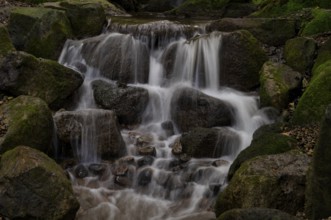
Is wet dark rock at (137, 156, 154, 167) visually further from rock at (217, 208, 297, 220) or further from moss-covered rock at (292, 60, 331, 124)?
rock at (217, 208, 297, 220)

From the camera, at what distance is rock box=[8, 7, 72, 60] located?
15.7 m

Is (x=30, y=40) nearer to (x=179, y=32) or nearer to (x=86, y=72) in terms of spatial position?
(x=86, y=72)

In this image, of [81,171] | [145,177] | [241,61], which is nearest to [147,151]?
[145,177]

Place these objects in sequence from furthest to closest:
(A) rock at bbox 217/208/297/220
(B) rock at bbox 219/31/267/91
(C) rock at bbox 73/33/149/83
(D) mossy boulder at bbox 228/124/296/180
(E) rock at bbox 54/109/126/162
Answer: (C) rock at bbox 73/33/149/83 < (B) rock at bbox 219/31/267/91 < (E) rock at bbox 54/109/126/162 < (D) mossy boulder at bbox 228/124/296/180 < (A) rock at bbox 217/208/297/220

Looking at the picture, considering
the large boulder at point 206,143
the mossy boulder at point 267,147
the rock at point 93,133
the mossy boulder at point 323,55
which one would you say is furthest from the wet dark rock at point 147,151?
the mossy boulder at point 323,55

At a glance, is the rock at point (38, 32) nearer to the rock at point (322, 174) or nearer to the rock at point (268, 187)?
the rock at point (268, 187)

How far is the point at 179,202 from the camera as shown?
32.5ft

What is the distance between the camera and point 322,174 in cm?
679

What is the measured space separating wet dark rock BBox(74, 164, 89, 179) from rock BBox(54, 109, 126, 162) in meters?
0.39

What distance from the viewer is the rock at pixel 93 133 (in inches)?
455

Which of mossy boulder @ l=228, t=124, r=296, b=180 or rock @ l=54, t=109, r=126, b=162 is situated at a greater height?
mossy boulder @ l=228, t=124, r=296, b=180

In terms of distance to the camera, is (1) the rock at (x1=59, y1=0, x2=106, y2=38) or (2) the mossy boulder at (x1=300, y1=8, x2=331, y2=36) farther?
(1) the rock at (x1=59, y1=0, x2=106, y2=38)

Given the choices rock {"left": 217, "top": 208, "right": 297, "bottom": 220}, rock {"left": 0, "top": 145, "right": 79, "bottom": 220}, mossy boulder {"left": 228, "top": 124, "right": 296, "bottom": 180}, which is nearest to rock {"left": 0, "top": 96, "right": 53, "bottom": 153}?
rock {"left": 0, "top": 145, "right": 79, "bottom": 220}

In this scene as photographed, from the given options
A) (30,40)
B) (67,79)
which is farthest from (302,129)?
(30,40)
